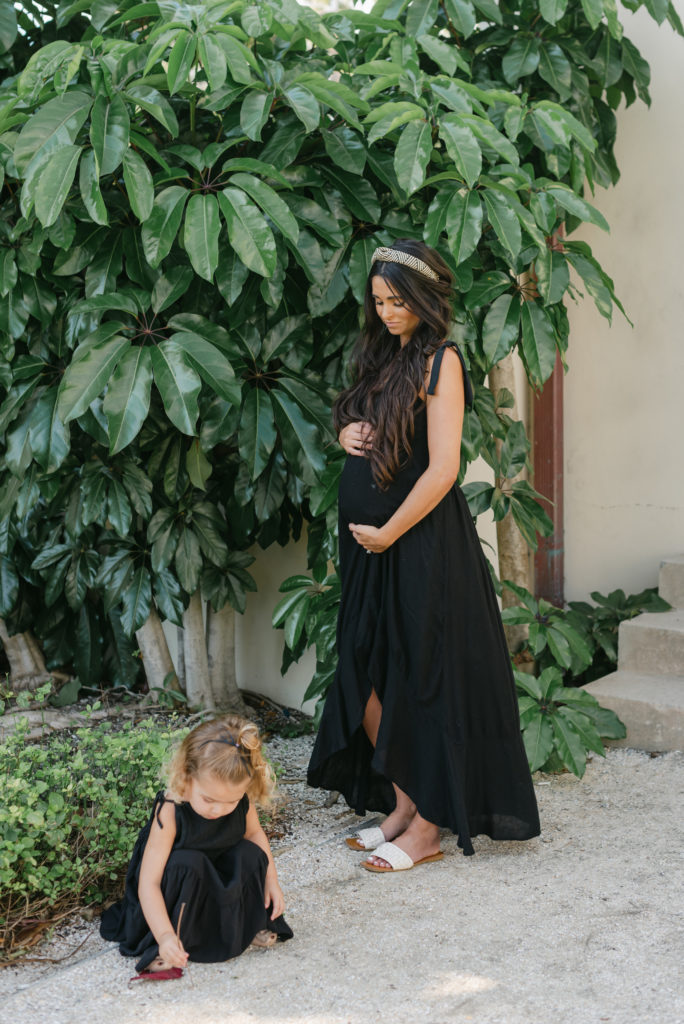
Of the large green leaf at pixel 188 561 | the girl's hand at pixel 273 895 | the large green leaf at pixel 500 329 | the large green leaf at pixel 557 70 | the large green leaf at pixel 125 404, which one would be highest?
the large green leaf at pixel 557 70

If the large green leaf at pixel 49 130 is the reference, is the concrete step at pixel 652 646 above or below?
below

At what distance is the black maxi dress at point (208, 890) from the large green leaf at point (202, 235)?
1116 mm

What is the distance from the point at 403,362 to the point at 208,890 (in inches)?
45.6

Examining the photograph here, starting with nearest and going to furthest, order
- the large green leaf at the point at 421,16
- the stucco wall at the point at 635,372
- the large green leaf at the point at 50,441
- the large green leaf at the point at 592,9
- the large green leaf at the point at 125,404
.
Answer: the large green leaf at the point at 125,404 → the large green leaf at the point at 50,441 → the large green leaf at the point at 592,9 → the large green leaf at the point at 421,16 → the stucco wall at the point at 635,372

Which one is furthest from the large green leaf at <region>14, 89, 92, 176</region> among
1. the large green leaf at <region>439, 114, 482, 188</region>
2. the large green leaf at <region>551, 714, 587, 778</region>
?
the large green leaf at <region>551, 714, 587, 778</region>

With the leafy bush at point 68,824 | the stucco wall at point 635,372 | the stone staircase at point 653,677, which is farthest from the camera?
the stucco wall at point 635,372

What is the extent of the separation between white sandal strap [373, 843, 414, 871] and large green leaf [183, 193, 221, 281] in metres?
1.34

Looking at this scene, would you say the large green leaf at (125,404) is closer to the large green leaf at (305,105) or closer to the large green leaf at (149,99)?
the large green leaf at (149,99)

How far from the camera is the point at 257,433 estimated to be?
2.75 metres

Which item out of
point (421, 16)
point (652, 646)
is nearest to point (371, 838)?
point (652, 646)

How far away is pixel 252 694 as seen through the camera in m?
3.84

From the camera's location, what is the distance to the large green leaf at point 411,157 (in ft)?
7.98

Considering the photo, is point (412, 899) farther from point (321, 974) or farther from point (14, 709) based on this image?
point (14, 709)

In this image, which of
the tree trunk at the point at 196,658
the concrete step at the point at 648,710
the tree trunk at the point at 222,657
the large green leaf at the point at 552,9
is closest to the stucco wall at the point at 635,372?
the concrete step at the point at 648,710
